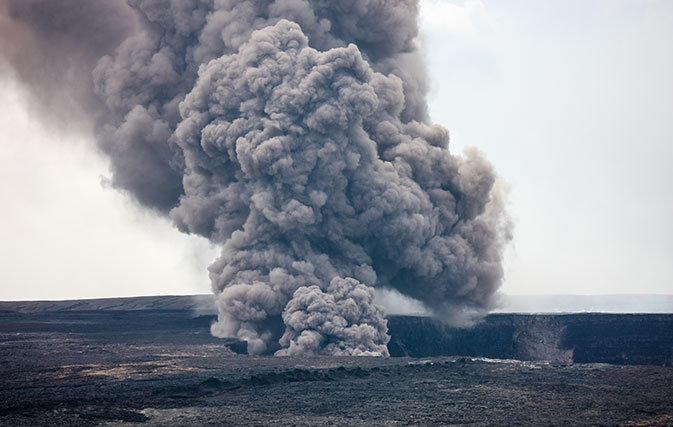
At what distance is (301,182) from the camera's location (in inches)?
1889

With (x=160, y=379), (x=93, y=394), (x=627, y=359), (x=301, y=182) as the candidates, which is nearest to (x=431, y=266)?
(x=301, y=182)

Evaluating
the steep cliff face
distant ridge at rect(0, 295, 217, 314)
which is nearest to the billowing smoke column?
the steep cliff face

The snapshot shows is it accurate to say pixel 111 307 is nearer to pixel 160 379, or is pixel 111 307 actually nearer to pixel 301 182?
pixel 301 182

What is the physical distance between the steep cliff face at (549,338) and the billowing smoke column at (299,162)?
5.08 ft

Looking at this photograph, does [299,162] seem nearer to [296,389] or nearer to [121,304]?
[296,389]

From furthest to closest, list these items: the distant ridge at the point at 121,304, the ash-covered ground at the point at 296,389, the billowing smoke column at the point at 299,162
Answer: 1. the distant ridge at the point at 121,304
2. the billowing smoke column at the point at 299,162
3. the ash-covered ground at the point at 296,389

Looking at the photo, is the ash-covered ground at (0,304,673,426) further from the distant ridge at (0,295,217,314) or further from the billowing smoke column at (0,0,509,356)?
the distant ridge at (0,295,217,314)

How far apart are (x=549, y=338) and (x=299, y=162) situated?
19942 millimetres

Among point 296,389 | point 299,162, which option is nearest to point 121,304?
point 299,162

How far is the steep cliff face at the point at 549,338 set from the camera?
171 feet

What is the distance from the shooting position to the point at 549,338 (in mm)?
55438

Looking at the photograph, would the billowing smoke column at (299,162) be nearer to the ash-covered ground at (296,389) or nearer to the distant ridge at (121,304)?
the ash-covered ground at (296,389)

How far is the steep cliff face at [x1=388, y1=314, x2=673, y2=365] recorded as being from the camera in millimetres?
52094

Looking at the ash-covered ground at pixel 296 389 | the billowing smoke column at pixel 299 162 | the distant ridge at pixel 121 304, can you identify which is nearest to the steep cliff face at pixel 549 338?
the billowing smoke column at pixel 299 162
